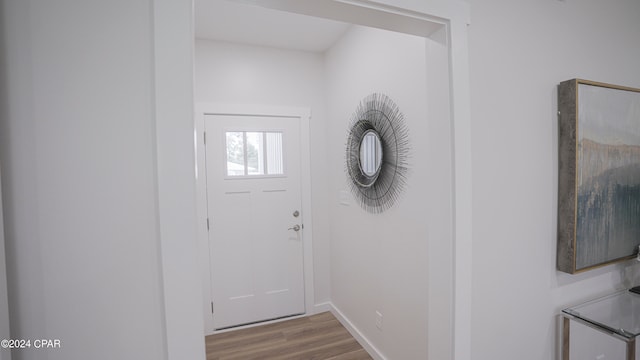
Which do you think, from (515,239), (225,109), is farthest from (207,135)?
(515,239)

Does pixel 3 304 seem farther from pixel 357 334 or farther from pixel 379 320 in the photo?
pixel 357 334

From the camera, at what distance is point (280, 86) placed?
9.38 feet

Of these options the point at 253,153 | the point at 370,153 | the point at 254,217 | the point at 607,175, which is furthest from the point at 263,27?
the point at 607,175

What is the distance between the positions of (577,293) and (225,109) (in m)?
2.81

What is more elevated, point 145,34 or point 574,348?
point 145,34

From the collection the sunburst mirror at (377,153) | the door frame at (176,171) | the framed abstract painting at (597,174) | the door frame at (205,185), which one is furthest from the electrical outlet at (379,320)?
the door frame at (176,171)

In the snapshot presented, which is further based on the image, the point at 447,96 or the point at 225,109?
the point at 225,109

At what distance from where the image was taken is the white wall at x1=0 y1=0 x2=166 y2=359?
2.35 feet

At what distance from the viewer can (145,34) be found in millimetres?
807

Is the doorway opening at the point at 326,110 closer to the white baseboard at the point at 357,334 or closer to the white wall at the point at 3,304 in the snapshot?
the white baseboard at the point at 357,334

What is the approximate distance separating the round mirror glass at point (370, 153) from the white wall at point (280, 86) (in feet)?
2.58

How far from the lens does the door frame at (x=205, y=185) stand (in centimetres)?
262

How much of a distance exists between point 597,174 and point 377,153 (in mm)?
1193

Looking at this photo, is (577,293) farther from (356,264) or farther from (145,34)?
(145,34)
